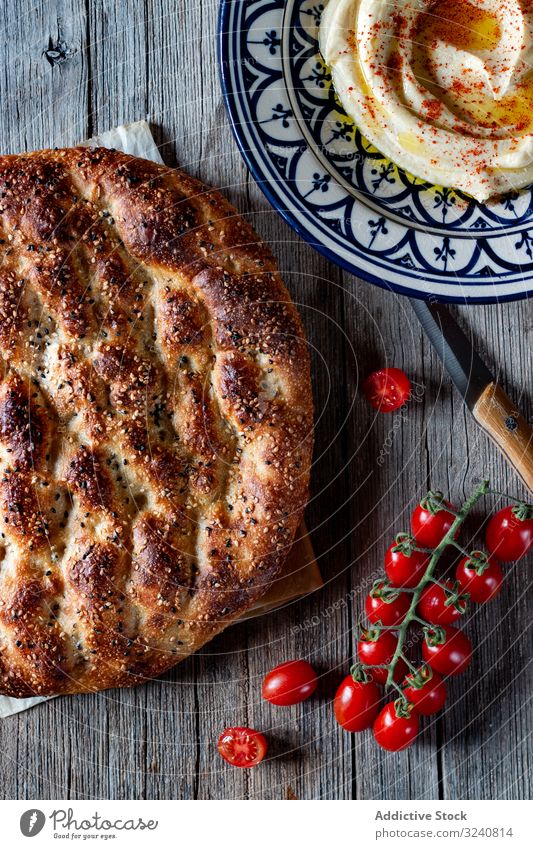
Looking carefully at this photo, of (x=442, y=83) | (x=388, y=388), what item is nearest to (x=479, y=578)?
(x=388, y=388)

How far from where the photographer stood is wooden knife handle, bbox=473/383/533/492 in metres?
2.05

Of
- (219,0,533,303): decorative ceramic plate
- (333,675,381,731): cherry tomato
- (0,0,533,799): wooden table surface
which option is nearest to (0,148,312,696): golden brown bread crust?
(219,0,533,303): decorative ceramic plate

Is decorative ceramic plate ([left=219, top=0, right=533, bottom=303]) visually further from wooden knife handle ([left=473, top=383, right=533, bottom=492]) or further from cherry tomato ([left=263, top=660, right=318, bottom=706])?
cherry tomato ([left=263, top=660, right=318, bottom=706])

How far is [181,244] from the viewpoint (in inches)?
71.7

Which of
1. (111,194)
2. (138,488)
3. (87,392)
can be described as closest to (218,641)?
(138,488)

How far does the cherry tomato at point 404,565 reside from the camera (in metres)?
1.98

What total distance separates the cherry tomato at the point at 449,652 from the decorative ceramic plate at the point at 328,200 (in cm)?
85

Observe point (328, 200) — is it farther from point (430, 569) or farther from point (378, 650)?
point (378, 650)

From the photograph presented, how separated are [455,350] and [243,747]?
118cm

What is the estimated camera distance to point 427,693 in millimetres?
1977

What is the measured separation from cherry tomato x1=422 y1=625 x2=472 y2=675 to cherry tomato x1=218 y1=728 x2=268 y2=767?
0.49 metres

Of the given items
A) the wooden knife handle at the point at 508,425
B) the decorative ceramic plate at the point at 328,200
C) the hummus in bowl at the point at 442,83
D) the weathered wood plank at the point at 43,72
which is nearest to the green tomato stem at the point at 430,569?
the wooden knife handle at the point at 508,425

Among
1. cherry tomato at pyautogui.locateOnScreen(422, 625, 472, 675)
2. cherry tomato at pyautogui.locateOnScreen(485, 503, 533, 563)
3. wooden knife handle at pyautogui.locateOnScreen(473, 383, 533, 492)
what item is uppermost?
wooden knife handle at pyautogui.locateOnScreen(473, 383, 533, 492)
